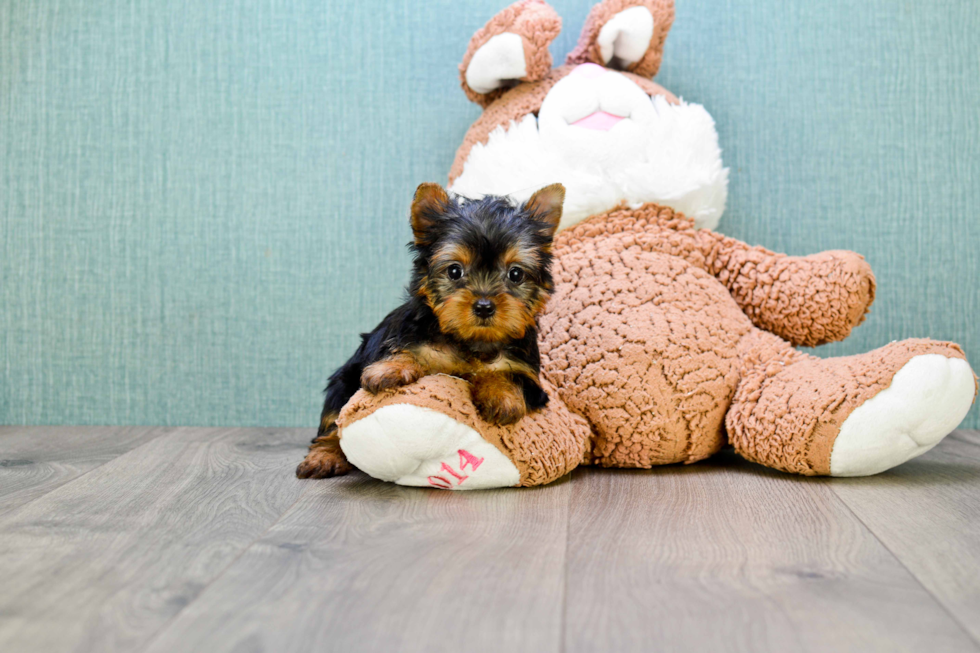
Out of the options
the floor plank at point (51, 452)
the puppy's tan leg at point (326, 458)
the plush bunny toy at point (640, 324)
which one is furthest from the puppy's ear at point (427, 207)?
the floor plank at point (51, 452)

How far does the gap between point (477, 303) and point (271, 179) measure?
1.45 meters

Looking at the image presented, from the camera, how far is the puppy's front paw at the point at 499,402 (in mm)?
1671

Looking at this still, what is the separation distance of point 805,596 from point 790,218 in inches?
71.5

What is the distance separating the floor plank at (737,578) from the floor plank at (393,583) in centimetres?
7

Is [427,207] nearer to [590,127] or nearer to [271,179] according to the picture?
[590,127]

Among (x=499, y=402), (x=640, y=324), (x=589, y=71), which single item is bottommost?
(x=499, y=402)

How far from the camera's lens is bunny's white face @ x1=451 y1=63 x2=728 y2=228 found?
216 centimetres

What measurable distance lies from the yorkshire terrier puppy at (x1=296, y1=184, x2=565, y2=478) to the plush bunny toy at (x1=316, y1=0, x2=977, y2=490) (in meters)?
0.07

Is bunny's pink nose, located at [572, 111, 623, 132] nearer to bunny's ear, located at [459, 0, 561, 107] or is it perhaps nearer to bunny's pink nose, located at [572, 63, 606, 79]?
bunny's pink nose, located at [572, 63, 606, 79]

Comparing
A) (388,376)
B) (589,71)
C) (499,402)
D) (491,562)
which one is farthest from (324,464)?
(589,71)

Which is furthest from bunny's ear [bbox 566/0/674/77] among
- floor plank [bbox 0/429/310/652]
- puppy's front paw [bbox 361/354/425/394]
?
floor plank [bbox 0/429/310/652]

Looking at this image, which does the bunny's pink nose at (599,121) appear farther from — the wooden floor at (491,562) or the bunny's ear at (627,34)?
the wooden floor at (491,562)

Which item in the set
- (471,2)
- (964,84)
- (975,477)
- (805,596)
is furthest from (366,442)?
(964,84)

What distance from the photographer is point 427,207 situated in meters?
1.74
